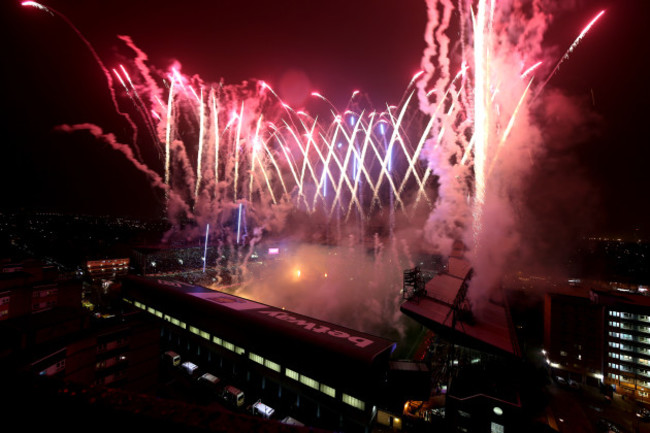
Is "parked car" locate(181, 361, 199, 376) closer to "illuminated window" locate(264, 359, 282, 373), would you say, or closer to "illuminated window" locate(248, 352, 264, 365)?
"illuminated window" locate(248, 352, 264, 365)

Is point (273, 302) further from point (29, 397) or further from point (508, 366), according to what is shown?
point (29, 397)

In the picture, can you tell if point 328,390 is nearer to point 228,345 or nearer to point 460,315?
point 228,345

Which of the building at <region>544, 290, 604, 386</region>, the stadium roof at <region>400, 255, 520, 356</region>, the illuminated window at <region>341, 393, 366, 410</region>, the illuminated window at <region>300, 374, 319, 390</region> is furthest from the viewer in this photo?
the building at <region>544, 290, 604, 386</region>

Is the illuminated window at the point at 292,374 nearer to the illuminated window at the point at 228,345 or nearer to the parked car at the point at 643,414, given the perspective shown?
the illuminated window at the point at 228,345

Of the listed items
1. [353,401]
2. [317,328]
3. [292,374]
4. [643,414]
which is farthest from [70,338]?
[643,414]

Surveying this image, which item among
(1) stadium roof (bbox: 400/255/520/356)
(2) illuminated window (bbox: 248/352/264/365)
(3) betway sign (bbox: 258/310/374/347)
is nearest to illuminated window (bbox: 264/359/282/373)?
(2) illuminated window (bbox: 248/352/264/365)

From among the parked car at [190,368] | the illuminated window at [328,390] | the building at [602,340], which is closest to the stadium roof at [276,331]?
the illuminated window at [328,390]
